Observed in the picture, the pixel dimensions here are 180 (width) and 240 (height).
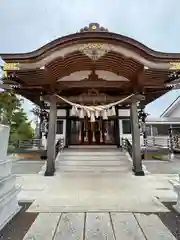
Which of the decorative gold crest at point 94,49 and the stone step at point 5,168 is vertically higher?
the decorative gold crest at point 94,49

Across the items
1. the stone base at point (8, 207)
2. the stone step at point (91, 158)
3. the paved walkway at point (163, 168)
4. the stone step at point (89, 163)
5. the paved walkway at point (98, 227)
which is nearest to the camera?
the paved walkway at point (98, 227)

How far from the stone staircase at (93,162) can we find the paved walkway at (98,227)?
3862 millimetres

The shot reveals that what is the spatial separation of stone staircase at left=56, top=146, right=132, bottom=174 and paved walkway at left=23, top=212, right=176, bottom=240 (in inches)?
152

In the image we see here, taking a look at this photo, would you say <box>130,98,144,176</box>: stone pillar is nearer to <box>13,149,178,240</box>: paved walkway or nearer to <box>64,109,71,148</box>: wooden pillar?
<box>13,149,178,240</box>: paved walkway

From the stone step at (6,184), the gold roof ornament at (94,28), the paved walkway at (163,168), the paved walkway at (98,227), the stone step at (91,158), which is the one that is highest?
the gold roof ornament at (94,28)

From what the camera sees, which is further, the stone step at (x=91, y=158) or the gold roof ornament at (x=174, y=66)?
the stone step at (x=91, y=158)

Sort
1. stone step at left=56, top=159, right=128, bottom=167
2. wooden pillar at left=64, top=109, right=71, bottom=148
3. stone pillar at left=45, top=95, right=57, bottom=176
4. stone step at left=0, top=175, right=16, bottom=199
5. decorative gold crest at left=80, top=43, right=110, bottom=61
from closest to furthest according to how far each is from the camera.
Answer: stone step at left=0, top=175, right=16, bottom=199 < decorative gold crest at left=80, top=43, right=110, bottom=61 < stone pillar at left=45, top=95, right=57, bottom=176 < stone step at left=56, top=159, right=128, bottom=167 < wooden pillar at left=64, top=109, right=71, bottom=148

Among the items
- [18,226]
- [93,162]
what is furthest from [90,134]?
[18,226]

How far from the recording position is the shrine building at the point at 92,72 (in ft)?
16.3

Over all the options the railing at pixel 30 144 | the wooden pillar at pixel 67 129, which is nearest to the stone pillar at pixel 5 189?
the wooden pillar at pixel 67 129

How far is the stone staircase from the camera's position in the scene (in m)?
6.64

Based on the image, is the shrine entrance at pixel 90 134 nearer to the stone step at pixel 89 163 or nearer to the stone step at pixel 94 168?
the stone step at pixel 89 163

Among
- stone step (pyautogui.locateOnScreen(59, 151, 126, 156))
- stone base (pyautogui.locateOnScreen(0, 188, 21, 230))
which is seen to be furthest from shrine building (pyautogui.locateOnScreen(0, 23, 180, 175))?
stone base (pyautogui.locateOnScreen(0, 188, 21, 230))

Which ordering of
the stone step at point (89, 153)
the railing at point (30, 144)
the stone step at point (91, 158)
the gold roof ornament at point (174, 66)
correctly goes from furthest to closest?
1. the railing at point (30, 144)
2. the stone step at point (89, 153)
3. the stone step at point (91, 158)
4. the gold roof ornament at point (174, 66)
